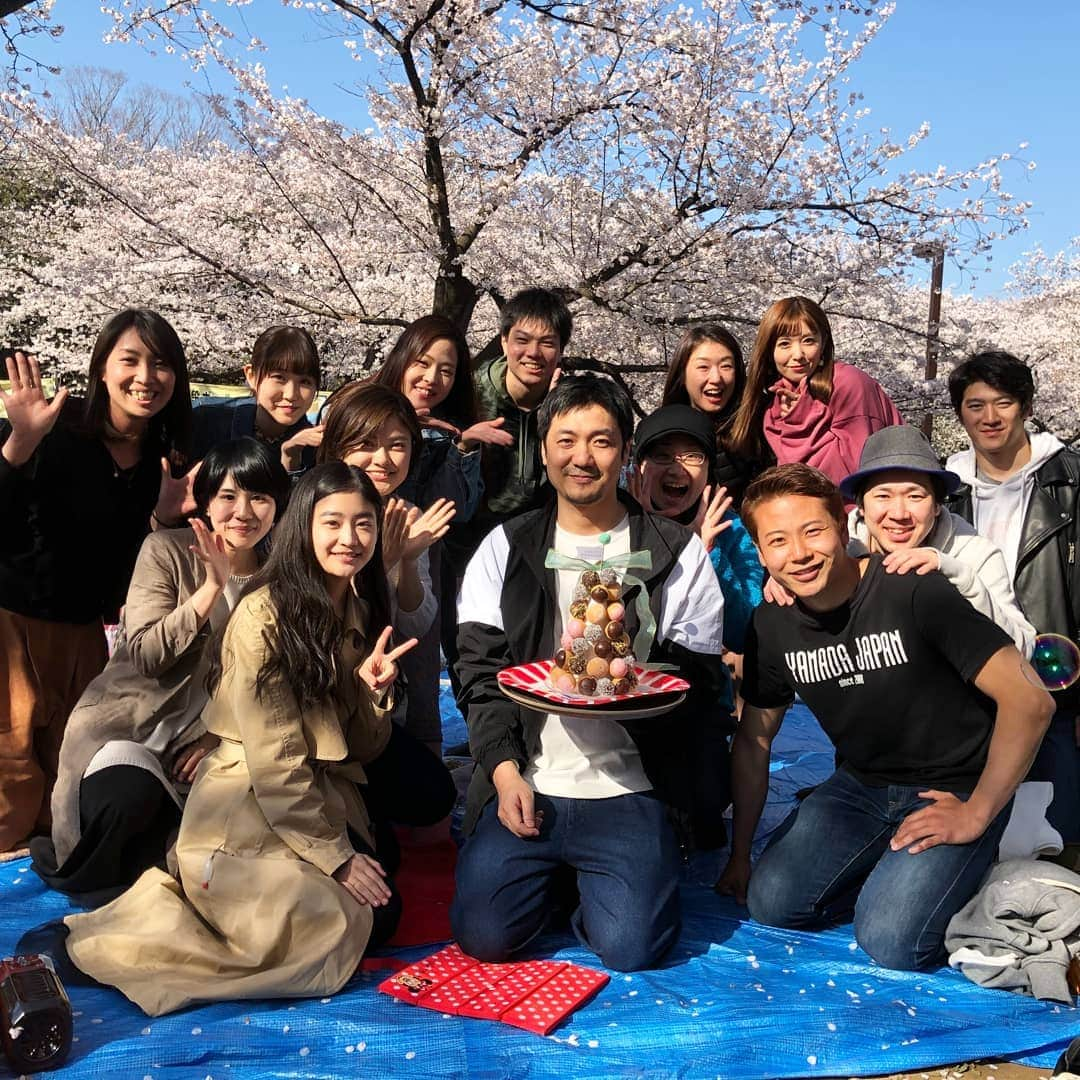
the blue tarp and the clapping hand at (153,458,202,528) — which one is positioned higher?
the clapping hand at (153,458,202,528)

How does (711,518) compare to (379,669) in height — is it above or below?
above

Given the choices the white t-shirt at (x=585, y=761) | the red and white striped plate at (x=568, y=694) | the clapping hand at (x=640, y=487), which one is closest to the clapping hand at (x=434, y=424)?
the clapping hand at (x=640, y=487)

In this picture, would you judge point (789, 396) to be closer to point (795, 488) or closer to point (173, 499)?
point (795, 488)

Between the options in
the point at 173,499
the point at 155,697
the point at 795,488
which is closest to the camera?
the point at 795,488

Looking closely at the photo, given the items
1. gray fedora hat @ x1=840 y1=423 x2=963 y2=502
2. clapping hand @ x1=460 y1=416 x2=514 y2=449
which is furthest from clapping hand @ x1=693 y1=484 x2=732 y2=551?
clapping hand @ x1=460 y1=416 x2=514 y2=449

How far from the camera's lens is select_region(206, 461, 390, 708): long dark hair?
9.84 feet

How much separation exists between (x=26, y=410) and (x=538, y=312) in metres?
2.11

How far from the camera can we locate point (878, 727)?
3285 mm

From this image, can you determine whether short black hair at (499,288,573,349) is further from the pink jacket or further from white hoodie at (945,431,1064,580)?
white hoodie at (945,431,1064,580)

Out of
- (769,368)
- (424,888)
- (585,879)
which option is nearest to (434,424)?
(769,368)

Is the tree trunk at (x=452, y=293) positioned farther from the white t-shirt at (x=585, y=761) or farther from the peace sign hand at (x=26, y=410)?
the white t-shirt at (x=585, y=761)

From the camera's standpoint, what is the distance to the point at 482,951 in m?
3.01

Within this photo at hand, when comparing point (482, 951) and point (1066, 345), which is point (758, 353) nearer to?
point (482, 951)

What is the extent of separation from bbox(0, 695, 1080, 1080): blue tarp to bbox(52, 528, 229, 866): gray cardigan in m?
0.51
